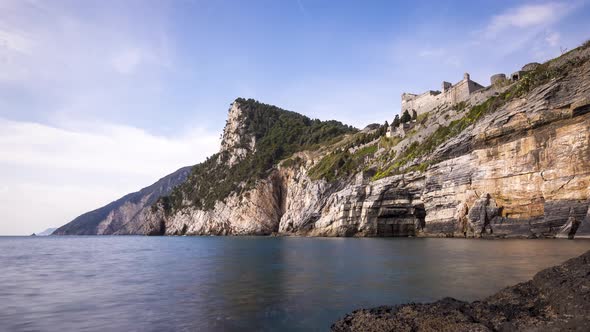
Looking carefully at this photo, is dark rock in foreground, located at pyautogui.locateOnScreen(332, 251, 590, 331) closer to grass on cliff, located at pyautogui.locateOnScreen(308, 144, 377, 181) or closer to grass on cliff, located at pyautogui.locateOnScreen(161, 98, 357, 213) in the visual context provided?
grass on cliff, located at pyautogui.locateOnScreen(308, 144, 377, 181)

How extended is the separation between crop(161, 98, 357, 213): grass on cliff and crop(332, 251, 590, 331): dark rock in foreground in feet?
344

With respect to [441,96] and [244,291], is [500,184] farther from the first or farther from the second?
[244,291]

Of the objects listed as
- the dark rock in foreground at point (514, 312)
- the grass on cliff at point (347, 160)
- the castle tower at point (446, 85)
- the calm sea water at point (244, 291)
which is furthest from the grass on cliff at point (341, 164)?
the dark rock in foreground at point (514, 312)

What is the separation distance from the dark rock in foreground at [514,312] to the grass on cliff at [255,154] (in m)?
105

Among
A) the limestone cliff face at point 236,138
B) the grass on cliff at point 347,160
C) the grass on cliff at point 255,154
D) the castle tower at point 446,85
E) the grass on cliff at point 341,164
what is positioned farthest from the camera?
the limestone cliff face at point 236,138

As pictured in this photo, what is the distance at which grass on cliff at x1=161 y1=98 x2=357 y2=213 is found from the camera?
12400 centimetres

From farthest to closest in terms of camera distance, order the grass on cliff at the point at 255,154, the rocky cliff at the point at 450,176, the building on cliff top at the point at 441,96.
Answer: the grass on cliff at the point at 255,154, the building on cliff top at the point at 441,96, the rocky cliff at the point at 450,176

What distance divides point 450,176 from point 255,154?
286ft

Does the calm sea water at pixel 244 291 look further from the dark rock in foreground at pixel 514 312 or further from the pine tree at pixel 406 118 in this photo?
the pine tree at pixel 406 118

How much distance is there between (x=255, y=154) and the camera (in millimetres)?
132875

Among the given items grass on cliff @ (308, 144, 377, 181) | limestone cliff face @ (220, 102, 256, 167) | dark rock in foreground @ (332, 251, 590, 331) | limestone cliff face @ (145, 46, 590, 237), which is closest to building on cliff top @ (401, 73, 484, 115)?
limestone cliff face @ (145, 46, 590, 237)

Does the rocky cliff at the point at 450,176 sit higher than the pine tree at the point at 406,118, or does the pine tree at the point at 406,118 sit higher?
the pine tree at the point at 406,118

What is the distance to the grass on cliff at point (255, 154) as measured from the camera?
124 metres

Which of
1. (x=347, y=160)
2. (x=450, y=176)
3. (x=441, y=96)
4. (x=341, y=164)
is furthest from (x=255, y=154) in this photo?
(x=450, y=176)
